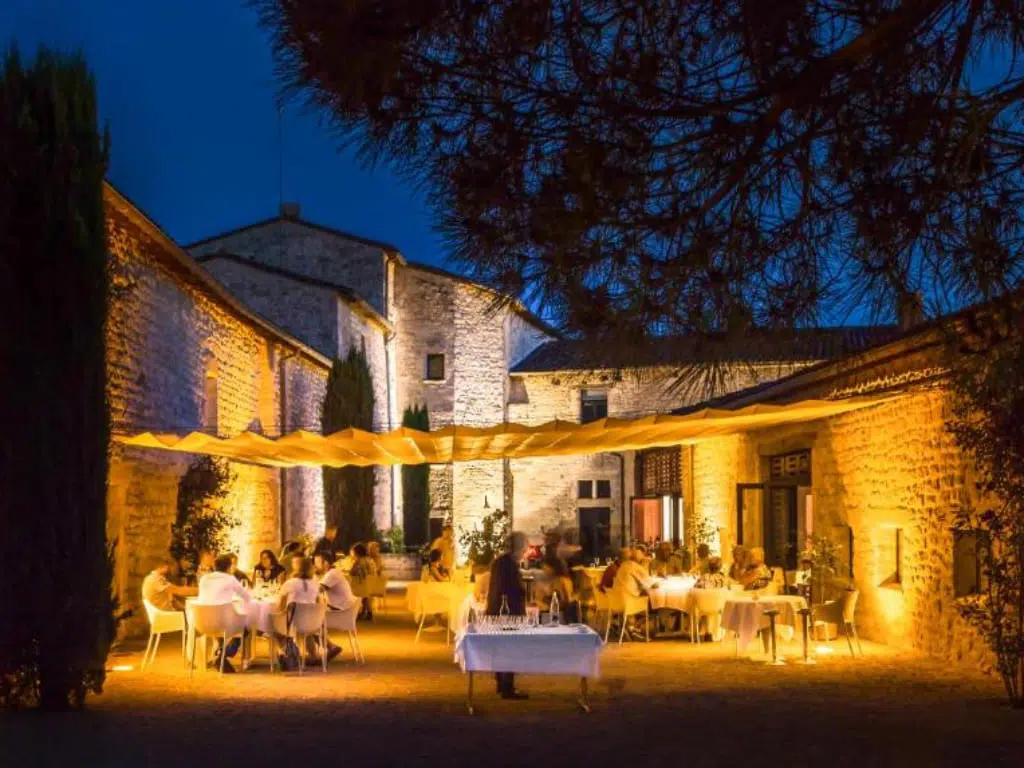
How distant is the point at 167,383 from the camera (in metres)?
13.9

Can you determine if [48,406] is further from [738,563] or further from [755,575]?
[738,563]

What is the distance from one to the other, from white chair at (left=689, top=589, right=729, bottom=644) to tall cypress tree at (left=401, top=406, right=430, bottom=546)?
1640 centimetres

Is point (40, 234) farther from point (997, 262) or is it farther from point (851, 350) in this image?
point (997, 262)

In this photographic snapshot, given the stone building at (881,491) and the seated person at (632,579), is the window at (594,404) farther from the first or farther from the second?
the seated person at (632,579)

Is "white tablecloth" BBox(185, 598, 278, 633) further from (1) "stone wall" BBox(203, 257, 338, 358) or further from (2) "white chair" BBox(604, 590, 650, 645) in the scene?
(1) "stone wall" BBox(203, 257, 338, 358)

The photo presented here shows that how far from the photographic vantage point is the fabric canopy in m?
10.6

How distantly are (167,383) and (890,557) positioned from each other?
7734mm

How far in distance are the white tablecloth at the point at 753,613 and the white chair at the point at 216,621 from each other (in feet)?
13.5

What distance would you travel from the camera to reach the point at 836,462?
1336 cm

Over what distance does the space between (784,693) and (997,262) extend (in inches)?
180

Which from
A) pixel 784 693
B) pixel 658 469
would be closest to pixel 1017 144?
pixel 784 693

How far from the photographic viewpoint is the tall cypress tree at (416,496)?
28547 mm

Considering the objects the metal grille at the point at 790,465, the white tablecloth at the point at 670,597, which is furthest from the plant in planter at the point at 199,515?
the metal grille at the point at 790,465

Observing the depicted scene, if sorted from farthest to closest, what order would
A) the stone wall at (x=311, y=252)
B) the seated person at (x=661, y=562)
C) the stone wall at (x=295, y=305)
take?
the stone wall at (x=311, y=252) < the stone wall at (x=295, y=305) < the seated person at (x=661, y=562)
